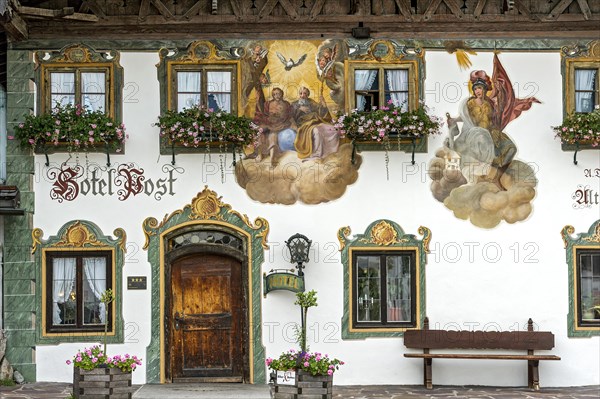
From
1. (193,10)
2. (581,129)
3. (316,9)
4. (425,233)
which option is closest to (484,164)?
(425,233)

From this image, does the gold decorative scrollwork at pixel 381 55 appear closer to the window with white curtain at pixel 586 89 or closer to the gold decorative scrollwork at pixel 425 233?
the gold decorative scrollwork at pixel 425 233

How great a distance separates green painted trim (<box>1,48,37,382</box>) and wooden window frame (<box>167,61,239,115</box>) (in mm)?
2077

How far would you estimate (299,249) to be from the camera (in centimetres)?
1582

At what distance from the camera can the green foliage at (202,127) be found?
1567 centimetres

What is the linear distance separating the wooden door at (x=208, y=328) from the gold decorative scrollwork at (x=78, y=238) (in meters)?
1.27

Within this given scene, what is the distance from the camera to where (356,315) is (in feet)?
52.7

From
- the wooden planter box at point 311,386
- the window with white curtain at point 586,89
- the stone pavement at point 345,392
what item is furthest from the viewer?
the window with white curtain at point 586,89

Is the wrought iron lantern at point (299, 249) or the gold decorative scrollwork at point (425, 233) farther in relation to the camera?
the gold decorative scrollwork at point (425, 233)

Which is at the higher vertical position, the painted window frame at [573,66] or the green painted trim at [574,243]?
the painted window frame at [573,66]

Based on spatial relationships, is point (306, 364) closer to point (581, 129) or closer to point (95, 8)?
point (581, 129)

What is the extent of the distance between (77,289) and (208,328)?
2044mm

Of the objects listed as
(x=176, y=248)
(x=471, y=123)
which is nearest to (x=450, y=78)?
(x=471, y=123)

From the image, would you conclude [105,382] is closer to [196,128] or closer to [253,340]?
[253,340]

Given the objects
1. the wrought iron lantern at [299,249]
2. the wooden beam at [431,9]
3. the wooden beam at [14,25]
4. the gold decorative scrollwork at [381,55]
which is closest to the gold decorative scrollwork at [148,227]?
→ the wrought iron lantern at [299,249]
